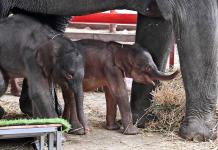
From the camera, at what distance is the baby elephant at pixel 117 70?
3713mm

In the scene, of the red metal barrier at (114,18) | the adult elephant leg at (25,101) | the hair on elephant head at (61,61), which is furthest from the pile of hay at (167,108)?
the red metal barrier at (114,18)

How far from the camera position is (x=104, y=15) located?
222 inches

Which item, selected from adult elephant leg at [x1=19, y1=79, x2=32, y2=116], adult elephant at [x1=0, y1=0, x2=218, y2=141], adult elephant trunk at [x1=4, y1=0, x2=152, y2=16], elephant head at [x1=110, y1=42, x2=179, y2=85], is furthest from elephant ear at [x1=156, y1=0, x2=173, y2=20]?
adult elephant leg at [x1=19, y1=79, x2=32, y2=116]

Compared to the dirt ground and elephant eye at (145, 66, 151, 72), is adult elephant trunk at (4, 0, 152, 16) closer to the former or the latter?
elephant eye at (145, 66, 151, 72)

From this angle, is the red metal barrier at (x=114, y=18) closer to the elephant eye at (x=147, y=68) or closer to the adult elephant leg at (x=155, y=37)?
the adult elephant leg at (x=155, y=37)

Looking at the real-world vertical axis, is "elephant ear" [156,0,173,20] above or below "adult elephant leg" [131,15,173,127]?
above

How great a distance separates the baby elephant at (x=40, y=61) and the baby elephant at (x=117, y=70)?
19 cm

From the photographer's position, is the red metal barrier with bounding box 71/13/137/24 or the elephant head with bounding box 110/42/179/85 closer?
the elephant head with bounding box 110/42/179/85

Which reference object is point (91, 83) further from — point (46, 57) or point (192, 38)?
point (192, 38)

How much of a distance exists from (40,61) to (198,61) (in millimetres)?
899

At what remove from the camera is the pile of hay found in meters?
3.90

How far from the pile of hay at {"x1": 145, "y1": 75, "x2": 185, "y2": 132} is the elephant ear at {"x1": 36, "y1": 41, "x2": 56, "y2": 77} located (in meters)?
0.82

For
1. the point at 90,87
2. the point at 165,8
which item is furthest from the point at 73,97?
the point at 165,8

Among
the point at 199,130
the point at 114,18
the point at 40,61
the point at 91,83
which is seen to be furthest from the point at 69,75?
the point at 114,18
